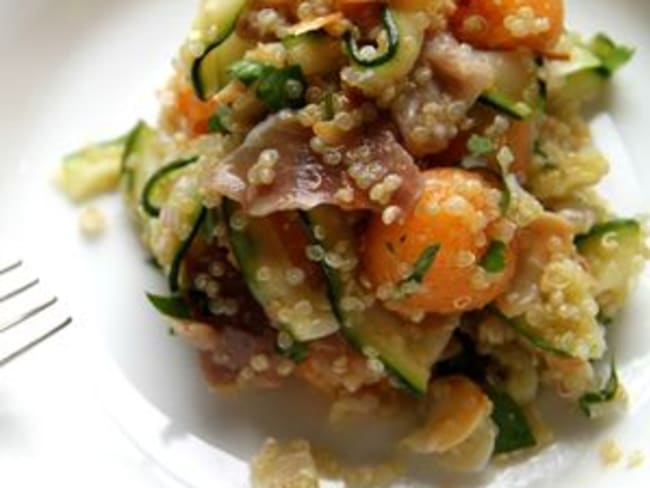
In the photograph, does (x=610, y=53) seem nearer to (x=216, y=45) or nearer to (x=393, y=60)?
(x=393, y=60)

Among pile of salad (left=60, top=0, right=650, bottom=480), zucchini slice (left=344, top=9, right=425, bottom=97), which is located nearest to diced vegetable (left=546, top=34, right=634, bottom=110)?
pile of salad (left=60, top=0, right=650, bottom=480)

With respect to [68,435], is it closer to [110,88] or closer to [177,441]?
[177,441]

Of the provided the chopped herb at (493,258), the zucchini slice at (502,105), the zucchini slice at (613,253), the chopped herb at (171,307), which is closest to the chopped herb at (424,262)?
the chopped herb at (493,258)

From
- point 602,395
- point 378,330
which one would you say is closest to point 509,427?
point 602,395

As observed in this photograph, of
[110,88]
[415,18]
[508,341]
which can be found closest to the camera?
[415,18]

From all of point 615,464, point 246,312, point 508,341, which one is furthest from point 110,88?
point 615,464

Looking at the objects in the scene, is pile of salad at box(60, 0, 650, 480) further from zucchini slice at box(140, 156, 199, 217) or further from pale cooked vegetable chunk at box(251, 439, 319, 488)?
pale cooked vegetable chunk at box(251, 439, 319, 488)
